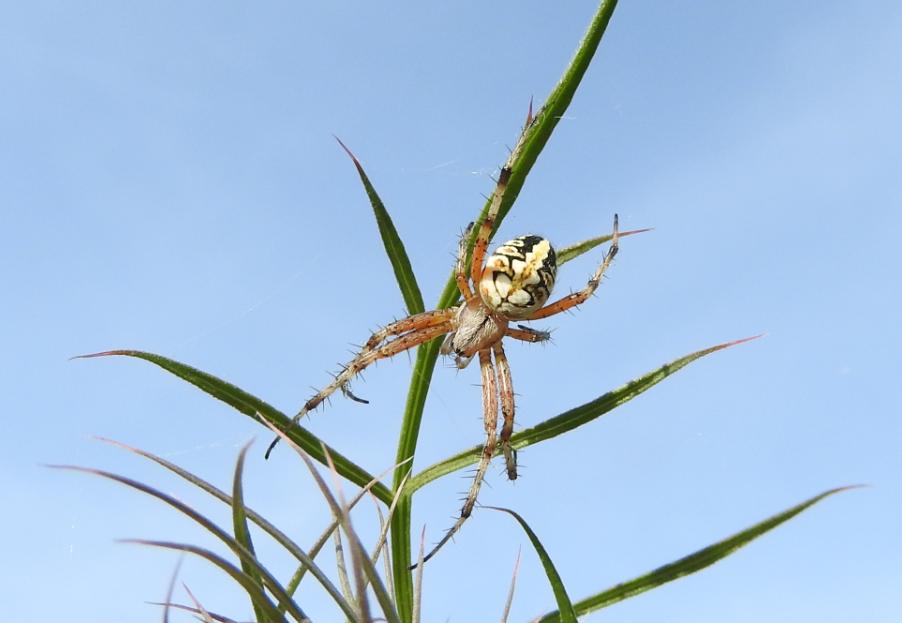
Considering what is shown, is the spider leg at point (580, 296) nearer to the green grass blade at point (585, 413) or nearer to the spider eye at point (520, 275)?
the spider eye at point (520, 275)

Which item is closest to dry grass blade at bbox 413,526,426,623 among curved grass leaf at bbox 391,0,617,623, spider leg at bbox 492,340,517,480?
curved grass leaf at bbox 391,0,617,623

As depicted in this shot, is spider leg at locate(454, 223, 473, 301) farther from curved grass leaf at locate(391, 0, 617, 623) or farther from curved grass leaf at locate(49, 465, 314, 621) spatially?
curved grass leaf at locate(49, 465, 314, 621)

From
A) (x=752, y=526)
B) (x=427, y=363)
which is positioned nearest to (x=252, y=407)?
(x=427, y=363)

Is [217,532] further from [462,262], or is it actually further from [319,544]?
[462,262]

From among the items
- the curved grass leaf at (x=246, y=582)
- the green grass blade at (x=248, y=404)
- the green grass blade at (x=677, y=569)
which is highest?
the green grass blade at (x=248, y=404)

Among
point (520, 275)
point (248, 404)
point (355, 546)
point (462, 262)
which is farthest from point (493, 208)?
point (520, 275)

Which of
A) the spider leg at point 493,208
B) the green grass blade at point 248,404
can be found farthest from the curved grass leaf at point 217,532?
the spider leg at point 493,208
